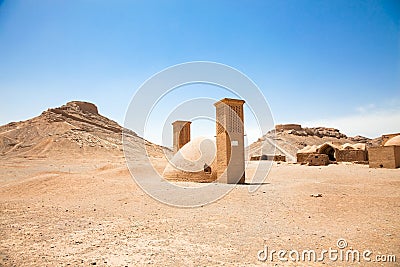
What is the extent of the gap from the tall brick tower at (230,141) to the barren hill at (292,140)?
39.7 meters

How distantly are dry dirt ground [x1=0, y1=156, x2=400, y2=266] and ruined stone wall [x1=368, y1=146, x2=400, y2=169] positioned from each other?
31.8 feet

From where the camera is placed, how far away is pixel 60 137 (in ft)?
135

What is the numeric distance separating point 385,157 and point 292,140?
147 feet

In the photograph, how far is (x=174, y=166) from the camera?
49.4 ft

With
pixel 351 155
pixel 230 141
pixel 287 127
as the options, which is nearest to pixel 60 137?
pixel 230 141

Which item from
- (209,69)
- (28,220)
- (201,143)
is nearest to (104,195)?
(28,220)

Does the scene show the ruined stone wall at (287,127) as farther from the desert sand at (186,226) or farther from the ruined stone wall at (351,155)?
the desert sand at (186,226)

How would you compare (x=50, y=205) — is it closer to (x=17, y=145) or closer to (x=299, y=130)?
(x=17, y=145)

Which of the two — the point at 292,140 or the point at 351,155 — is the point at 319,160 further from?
the point at 292,140

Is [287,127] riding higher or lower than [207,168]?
higher

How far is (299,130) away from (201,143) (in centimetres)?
6234

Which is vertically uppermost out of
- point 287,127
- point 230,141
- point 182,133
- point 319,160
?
point 287,127

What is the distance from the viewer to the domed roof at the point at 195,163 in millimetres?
14016

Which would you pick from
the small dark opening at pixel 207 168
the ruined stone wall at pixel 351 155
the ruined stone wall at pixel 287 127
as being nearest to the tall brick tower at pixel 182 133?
the small dark opening at pixel 207 168
